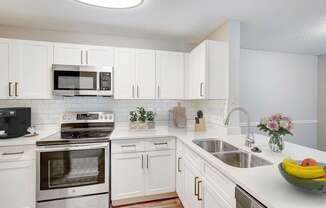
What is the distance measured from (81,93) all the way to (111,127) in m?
0.66

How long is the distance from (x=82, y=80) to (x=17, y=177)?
1.26 meters

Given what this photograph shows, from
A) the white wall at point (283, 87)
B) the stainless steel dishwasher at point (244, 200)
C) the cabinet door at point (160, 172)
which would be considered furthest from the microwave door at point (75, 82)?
the white wall at point (283, 87)

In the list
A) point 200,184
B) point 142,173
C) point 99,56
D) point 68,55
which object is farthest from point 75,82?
point 200,184

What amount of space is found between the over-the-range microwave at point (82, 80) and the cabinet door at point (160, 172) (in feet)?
3.44

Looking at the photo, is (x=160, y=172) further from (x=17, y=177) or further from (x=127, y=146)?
(x=17, y=177)

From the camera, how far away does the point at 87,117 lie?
2.56 m

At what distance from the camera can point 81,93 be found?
2.31 meters

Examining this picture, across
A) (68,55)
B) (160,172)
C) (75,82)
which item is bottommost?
(160,172)

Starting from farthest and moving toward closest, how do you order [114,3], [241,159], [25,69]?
1. [25,69]
2. [114,3]
3. [241,159]

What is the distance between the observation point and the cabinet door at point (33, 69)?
7.25ft

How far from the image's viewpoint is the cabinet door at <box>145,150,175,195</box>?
89.7 inches

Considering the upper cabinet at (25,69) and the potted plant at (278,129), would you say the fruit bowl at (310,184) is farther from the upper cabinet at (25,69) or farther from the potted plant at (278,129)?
the upper cabinet at (25,69)

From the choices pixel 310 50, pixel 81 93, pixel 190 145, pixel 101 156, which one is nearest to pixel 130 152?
pixel 101 156

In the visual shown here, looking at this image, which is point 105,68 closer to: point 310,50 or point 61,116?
point 61,116
